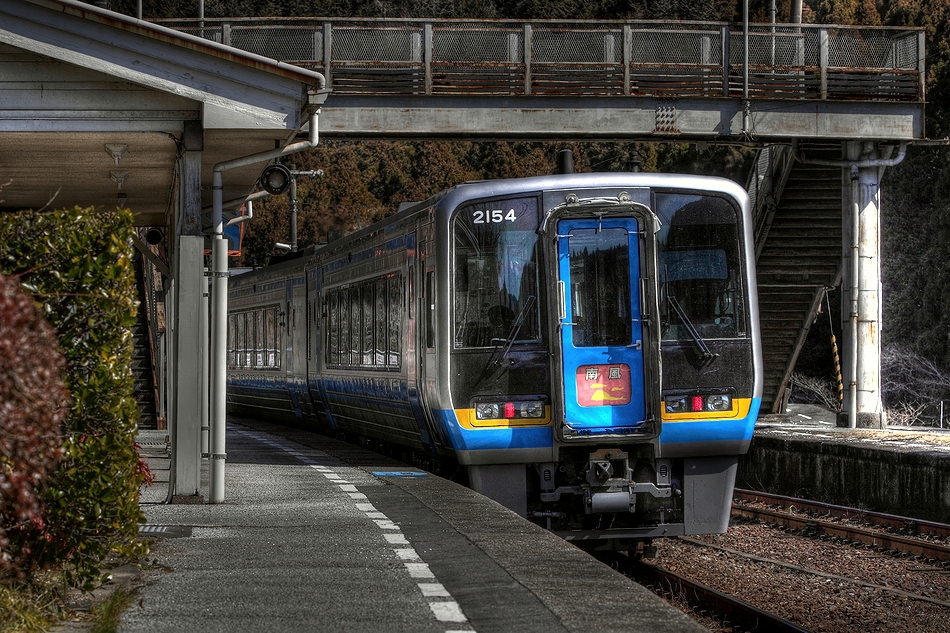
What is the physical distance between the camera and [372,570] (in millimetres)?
7852

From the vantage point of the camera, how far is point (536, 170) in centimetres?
7344

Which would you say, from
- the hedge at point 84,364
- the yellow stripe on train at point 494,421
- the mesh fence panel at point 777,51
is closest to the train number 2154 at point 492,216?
the yellow stripe on train at point 494,421

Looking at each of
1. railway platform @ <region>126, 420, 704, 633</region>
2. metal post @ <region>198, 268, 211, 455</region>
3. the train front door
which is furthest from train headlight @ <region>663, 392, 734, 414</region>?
metal post @ <region>198, 268, 211, 455</region>

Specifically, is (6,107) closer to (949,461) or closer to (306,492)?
(306,492)

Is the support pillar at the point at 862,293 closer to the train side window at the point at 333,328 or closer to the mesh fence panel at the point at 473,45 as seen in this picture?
the mesh fence panel at the point at 473,45

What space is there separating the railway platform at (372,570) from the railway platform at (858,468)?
21.0ft

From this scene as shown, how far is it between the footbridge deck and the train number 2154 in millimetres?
9757

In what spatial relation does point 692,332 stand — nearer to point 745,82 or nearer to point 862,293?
point 745,82

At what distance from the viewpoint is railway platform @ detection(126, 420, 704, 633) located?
21.2 feet

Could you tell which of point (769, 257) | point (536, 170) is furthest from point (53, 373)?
point (536, 170)

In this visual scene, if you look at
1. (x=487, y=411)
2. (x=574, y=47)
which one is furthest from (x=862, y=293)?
(x=487, y=411)

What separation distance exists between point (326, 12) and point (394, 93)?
67.2 meters

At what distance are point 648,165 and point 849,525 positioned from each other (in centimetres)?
5726

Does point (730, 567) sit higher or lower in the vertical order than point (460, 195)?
lower
